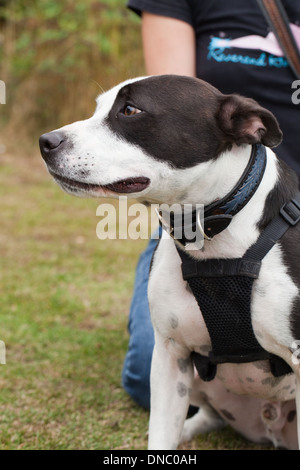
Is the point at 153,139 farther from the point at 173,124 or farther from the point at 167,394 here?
the point at 167,394

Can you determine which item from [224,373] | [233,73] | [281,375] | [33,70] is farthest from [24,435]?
[33,70]

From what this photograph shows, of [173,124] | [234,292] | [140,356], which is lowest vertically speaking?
[140,356]

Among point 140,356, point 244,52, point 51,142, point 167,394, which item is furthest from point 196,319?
point 244,52

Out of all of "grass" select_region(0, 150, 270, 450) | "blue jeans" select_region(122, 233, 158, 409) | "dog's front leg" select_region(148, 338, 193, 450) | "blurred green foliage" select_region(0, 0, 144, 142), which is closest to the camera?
"dog's front leg" select_region(148, 338, 193, 450)

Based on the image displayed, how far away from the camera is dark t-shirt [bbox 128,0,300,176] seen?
2754 mm

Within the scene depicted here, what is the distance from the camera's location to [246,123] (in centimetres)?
199

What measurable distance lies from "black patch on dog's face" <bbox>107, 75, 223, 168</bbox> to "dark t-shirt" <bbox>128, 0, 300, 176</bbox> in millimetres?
846

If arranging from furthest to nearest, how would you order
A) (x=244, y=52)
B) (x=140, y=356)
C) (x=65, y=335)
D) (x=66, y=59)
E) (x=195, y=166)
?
(x=66, y=59)
(x=65, y=335)
(x=140, y=356)
(x=244, y=52)
(x=195, y=166)

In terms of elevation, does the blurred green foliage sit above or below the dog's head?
below

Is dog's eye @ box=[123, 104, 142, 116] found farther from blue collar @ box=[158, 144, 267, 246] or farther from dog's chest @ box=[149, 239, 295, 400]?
dog's chest @ box=[149, 239, 295, 400]

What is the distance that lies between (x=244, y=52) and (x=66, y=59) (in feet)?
20.3

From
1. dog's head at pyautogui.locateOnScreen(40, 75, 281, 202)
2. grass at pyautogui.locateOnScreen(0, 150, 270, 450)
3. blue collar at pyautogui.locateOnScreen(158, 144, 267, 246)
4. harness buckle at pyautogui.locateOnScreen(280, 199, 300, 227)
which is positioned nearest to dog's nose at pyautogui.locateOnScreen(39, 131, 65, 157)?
dog's head at pyautogui.locateOnScreen(40, 75, 281, 202)

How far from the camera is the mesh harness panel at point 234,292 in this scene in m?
2.01

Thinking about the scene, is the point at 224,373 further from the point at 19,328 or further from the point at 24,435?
the point at 19,328
